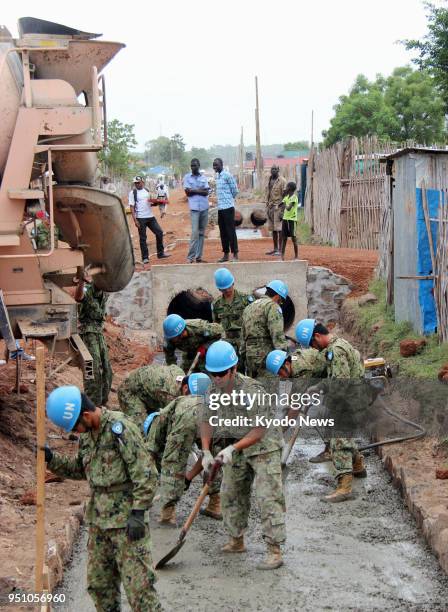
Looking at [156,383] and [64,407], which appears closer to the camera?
[64,407]

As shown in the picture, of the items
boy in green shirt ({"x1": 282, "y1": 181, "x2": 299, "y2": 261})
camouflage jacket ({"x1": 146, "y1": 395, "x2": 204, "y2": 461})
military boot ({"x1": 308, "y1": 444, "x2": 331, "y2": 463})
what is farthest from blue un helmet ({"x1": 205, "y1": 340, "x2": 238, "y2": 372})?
boy in green shirt ({"x1": 282, "y1": 181, "x2": 299, "y2": 261})

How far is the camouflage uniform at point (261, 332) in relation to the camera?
10.3m

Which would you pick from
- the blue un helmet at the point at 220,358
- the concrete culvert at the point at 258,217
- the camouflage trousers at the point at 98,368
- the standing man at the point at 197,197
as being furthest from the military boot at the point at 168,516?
the concrete culvert at the point at 258,217

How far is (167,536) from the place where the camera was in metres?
7.66

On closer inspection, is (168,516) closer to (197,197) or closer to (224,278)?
(224,278)

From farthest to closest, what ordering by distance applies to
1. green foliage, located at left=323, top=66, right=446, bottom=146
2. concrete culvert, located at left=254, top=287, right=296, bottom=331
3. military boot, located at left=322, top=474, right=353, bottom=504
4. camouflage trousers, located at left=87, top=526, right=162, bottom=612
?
green foliage, located at left=323, top=66, right=446, bottom=146 < concrete culvert, located at left=254, top=287, right=296, bottom=331 < military boot, located at left=322, top=474, right=353, bottom=504 < camouflage trousers, located at left=87, top=526, right=162, bottom=612

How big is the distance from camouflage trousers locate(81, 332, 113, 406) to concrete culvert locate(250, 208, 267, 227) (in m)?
16.5

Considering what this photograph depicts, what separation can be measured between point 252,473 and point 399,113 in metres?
32.2

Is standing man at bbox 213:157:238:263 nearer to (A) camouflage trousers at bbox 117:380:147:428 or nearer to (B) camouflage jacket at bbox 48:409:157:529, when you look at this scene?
(A) camouflage trousers at bbox 117:380:147:428

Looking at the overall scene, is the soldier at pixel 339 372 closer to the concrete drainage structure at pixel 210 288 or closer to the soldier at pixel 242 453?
the soldier at pixel 242 453

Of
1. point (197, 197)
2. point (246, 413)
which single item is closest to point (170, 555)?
point (246, 413)

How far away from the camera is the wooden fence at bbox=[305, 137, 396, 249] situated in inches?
778

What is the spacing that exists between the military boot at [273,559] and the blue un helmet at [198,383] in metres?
1.37

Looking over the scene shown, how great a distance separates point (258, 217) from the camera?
26.7 meters
